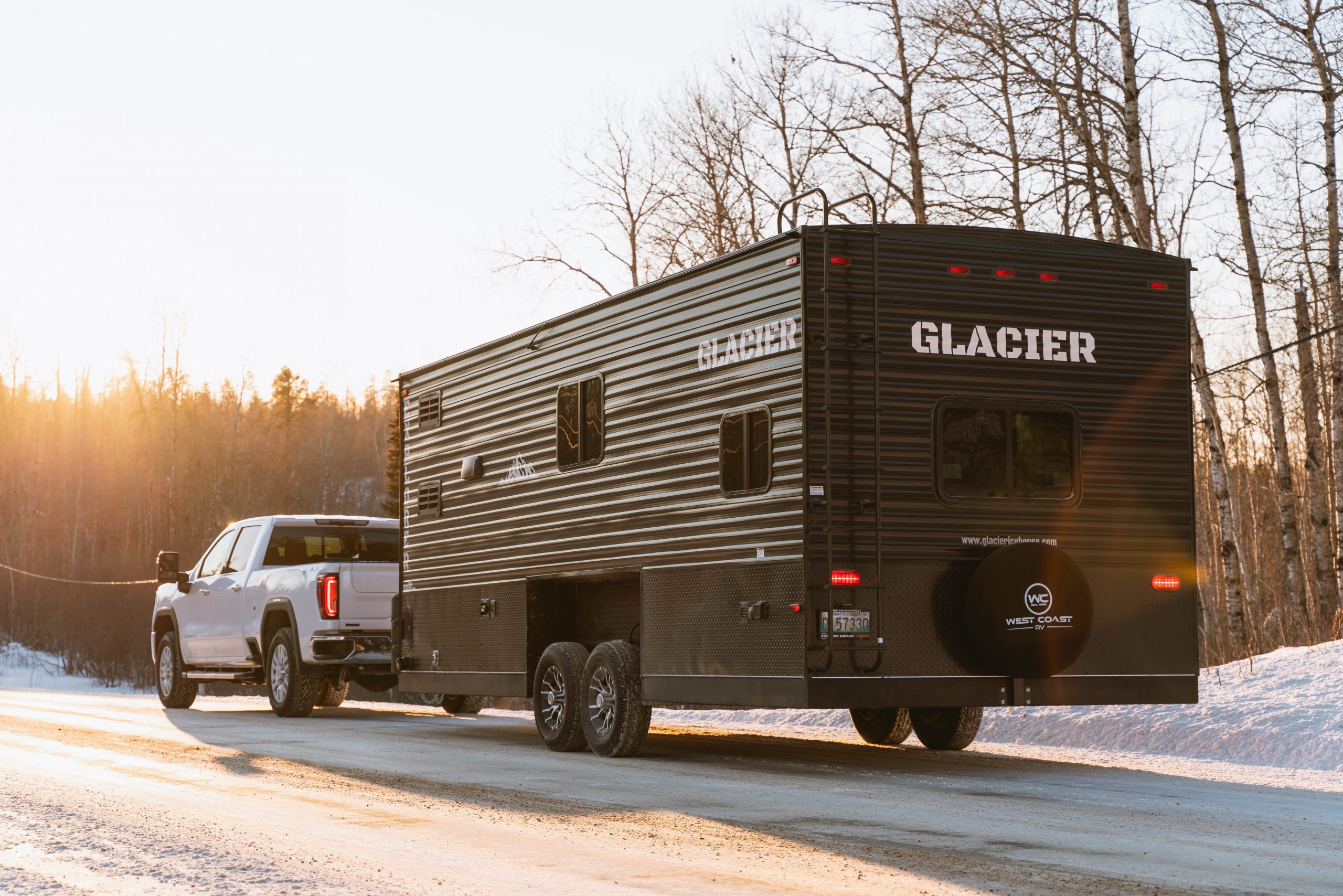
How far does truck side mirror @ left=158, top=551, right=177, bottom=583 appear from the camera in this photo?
18828 mm

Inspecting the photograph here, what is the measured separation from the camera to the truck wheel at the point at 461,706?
18969 mm

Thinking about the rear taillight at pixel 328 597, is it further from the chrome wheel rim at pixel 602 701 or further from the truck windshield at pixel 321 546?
the chrome wheel rim at pixel 602 701

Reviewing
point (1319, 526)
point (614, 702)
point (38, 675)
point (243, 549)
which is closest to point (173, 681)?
point (243, 549)

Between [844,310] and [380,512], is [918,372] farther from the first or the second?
[380,512]

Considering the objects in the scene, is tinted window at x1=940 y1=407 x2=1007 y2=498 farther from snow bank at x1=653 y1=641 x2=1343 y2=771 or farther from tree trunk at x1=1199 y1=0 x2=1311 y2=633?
tree trunk at x1=1199 y1=0 x2=1311 y2=633

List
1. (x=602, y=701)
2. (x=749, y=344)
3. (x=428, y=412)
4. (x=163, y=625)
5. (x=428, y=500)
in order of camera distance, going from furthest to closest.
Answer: (x=163, y=625) → (x=428, y=412) → (x=428, y=500) → (x=602, y=701) → (x=749, y=344)

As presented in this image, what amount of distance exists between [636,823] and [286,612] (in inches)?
376

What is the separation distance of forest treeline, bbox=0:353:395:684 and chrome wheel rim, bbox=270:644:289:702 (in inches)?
1498

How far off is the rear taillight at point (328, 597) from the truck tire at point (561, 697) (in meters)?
4.01

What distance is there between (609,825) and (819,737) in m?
6.60

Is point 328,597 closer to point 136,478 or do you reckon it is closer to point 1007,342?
point 1007,342

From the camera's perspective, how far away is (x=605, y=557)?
1251 centimetres

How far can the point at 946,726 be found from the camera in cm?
1306

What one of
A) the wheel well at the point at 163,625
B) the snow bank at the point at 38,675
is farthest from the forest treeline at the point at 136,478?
the wheel well at the point at 163,625
